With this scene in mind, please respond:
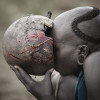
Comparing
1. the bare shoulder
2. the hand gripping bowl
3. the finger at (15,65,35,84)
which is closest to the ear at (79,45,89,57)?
the bare shoulder

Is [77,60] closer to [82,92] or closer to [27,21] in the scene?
[82,92]

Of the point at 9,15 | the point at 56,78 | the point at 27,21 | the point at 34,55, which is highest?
the point at 27,21

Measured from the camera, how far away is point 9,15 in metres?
8.76

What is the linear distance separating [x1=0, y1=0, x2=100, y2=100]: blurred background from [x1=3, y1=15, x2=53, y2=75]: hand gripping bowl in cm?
429

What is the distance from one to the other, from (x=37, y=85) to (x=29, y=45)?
0.41 metres

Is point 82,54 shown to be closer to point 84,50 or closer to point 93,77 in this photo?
point 84,50

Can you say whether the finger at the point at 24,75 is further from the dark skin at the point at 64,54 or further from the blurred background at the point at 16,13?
the blurred background at the point at 16,13

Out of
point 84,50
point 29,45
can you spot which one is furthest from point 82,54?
point 29,45

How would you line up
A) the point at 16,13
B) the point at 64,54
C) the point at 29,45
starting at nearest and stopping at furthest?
the point at 29,45 < the point at 64,54 < the point at 16,13

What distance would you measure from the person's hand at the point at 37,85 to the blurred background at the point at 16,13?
423cm

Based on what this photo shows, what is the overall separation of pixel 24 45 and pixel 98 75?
759mm

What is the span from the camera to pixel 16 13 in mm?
8891

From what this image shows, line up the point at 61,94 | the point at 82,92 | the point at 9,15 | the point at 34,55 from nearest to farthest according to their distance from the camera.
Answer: the point at 34,55, the point at 82,92, the point at 61,94, the point at 9,15

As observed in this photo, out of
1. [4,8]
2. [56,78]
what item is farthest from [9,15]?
[56,78]
